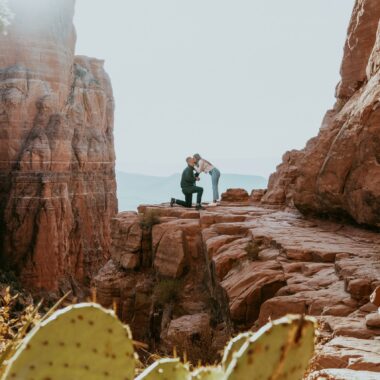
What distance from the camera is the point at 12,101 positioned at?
31172 millimetres

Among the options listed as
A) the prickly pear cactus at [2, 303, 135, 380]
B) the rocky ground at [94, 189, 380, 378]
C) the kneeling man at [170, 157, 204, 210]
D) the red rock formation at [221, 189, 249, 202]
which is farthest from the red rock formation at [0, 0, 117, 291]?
the prickly pear cactus at [2, 303, 135, 380]

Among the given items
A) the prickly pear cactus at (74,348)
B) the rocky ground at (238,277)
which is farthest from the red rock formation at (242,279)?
the prickly pear cactus at (74,348)

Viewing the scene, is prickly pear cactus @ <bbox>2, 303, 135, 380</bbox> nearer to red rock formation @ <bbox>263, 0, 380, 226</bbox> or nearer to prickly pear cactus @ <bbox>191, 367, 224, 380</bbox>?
prickly pear cactus @ <bbox>191, 367, 224, 380</bbox>

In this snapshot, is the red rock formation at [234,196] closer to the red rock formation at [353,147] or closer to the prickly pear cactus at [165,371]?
the red rock formation at [353,147]

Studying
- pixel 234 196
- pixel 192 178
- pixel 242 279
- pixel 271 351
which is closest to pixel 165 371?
pixel 271 351

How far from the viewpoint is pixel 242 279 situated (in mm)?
8305

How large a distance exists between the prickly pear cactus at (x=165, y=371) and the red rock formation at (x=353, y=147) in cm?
760

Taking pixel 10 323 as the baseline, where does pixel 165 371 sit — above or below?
above

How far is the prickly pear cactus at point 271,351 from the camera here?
5.07 ft

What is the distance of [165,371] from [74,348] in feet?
1.90

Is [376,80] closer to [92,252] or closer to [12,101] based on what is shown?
[12,101]

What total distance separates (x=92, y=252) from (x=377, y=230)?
27689 millimetres

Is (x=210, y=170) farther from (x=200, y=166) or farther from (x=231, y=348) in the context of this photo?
(x=231, y=348)

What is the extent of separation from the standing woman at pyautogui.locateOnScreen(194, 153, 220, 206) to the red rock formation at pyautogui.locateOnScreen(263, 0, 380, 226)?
3.12 metres
